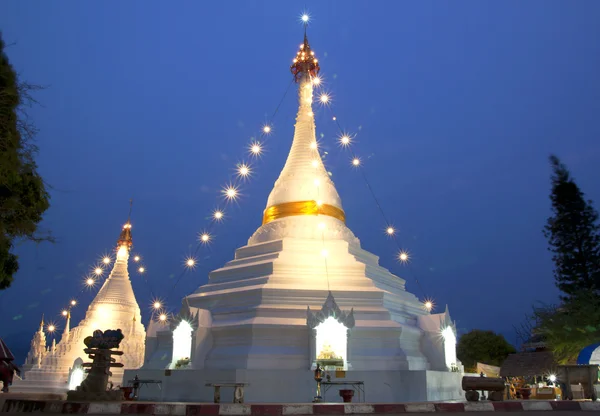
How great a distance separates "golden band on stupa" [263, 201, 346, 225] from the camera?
19562 millimetres

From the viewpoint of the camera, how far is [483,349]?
129ft

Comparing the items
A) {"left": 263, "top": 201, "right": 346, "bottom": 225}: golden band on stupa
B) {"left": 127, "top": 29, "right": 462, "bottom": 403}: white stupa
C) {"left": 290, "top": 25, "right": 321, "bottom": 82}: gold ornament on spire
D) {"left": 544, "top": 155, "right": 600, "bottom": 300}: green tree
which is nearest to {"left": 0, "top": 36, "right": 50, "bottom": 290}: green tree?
{"left": 127, "top": 29, "right": 462, "bottom": 403}: white stupa

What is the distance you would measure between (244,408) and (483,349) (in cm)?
3418

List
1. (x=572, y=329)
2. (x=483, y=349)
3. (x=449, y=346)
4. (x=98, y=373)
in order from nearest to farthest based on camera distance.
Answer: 1. (x=98, y=373)
2. (x=449, y=346)
3. (x=572, y=329)
4. (x=483, y=349)

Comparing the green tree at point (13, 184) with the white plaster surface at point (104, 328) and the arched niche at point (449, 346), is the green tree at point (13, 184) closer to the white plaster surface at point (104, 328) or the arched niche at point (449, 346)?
the arched niche at point (449, 346)

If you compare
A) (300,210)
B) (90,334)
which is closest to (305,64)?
(300,210)

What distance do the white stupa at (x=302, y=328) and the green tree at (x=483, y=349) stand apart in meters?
24.0

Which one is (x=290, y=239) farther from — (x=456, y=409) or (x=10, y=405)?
(x=10, y=405)

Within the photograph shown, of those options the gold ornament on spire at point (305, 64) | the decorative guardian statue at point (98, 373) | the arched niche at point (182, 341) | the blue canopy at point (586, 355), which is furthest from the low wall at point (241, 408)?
the gold ornament on spire at point (305, 64)

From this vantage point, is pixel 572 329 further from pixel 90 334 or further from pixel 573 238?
pixel 90 334

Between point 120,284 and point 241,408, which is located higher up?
point 120,284

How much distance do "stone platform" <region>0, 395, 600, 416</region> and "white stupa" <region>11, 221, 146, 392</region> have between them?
543 inches

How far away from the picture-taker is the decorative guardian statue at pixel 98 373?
1210cm

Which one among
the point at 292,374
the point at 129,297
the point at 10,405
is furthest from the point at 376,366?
the point at 129,297
